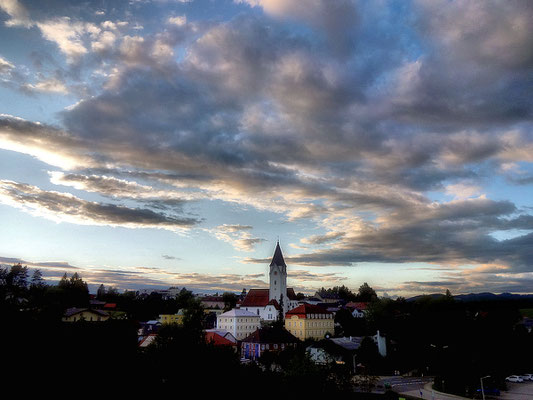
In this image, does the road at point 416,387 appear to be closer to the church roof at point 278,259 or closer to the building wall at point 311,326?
the building wall at point 311,326

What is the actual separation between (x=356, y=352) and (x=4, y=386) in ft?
257

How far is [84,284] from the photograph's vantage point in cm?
19100

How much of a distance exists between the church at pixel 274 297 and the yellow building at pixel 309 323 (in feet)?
70.7

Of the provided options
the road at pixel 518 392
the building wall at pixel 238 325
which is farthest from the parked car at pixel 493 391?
the building wall at pixel 238 325

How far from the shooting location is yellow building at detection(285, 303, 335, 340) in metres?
122

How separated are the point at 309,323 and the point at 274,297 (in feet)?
109

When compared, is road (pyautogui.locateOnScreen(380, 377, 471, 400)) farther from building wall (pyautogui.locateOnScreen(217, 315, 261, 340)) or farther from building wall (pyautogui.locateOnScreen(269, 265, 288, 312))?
building wall (pyautogui.locateOnScreen(269, 265, 288, 312))

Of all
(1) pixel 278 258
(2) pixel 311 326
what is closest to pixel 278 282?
(1) pixel 278 258

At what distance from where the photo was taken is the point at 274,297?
506ft

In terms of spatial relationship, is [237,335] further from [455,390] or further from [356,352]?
[455,390]

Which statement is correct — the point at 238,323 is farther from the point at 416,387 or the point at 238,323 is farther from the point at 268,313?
the point at 416,387

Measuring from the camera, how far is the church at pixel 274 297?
148375 mm

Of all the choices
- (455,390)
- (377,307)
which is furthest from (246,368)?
(377,307)

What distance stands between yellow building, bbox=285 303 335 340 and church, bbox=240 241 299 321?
21.5m
